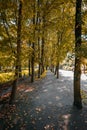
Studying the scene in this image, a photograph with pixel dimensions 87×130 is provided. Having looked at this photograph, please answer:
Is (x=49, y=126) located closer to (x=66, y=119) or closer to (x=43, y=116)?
(x=66, y=119)

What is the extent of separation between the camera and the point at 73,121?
30.0ft

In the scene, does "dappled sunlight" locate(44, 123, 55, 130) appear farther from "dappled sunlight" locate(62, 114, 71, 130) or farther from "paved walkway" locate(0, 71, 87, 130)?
"dappled sunlight" locate(62, 114, 71, 130)

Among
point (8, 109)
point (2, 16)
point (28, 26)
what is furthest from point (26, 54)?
point (8, 109)

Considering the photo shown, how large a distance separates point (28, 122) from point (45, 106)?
9.22 feet

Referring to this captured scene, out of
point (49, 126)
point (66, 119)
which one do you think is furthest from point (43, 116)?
point (49, 126)

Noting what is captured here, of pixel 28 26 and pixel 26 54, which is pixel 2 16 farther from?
pixel 26 54

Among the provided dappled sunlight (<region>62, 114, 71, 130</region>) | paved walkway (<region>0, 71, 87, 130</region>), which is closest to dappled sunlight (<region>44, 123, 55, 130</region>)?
paved walkway (<region>0, 71, 87, 130</region>)

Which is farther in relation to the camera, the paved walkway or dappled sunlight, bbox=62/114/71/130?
the paved walkway

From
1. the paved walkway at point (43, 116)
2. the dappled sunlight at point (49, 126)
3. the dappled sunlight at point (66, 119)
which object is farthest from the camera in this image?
the paved walkway at point (43, 116)

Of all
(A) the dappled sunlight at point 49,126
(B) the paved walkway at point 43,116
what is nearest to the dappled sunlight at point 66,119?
(B) the paved walkway at point 43,116

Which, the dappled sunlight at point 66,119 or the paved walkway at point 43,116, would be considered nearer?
the dappled sunlight at point 66,119

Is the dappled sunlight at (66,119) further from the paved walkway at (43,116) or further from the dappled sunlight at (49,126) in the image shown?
the dappled sunlight at (49,126)

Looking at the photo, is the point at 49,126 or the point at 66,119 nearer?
the point at 49,126

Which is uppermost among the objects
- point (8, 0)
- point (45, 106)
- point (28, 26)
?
point (8, 0)
